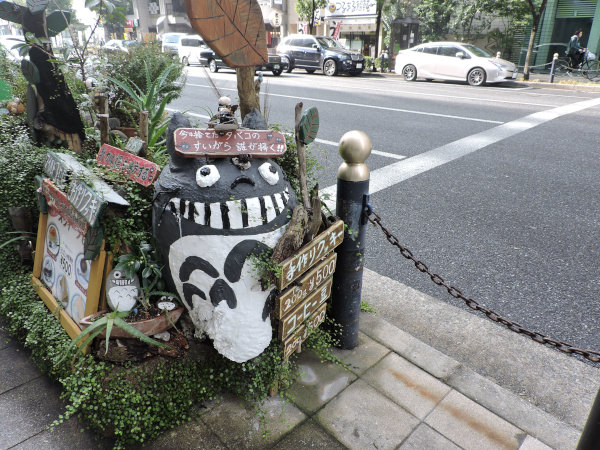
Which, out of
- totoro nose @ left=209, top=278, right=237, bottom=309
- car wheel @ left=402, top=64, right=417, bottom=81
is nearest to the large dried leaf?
totoro nose @ left=209, top=278, right=237, bottom=309

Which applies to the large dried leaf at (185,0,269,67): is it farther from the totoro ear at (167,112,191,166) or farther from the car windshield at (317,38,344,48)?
the car windshield at (317,38,344,48)

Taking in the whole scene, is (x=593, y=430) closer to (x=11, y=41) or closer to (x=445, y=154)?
(x=11, y=41)

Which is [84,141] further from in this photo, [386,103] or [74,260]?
[386,103]

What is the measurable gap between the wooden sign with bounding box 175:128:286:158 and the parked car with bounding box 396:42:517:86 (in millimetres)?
15114

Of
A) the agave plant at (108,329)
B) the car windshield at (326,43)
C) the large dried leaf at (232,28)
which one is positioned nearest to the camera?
the large dried leaf at (232,28)

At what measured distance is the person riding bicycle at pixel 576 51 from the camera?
17359 mm

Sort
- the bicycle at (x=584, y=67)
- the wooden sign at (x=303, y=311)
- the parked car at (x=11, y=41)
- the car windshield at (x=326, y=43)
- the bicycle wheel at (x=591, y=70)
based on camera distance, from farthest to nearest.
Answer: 1. the car windshield at (x=326, y=43)
2. the bicycle at (x=584, y=67)
3. the bicycle wheel at (x=591, y=70)
4. the parked car at (x=11, y=41)
5. the wooden sign at (x=303, y=311)

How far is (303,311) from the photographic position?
2.36 m

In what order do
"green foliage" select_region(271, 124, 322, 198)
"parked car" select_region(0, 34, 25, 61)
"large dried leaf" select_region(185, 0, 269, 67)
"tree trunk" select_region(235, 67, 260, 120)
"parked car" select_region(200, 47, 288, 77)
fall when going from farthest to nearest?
"parked car" select_region(200, 47, 288, 77), "parked car" select_region(0, 34, 25, 61), "green foliage" select_region(271, 124, 322, 198), "tree trunk" select_region(235, 67, 260, 120), "large dried leaf" select_region(185, 0, 269, 67)

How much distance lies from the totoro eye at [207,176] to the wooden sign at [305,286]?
2.09 feet

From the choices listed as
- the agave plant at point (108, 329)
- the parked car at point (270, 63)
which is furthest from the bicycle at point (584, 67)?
the agave plant at point (108, 329)

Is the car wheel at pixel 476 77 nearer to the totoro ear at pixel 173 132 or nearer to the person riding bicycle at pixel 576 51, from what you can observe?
the person riding bicycle at pixel 576 51

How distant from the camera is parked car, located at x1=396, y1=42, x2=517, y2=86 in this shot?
15.0 metres

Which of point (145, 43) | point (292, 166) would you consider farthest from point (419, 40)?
point (292, 166)
